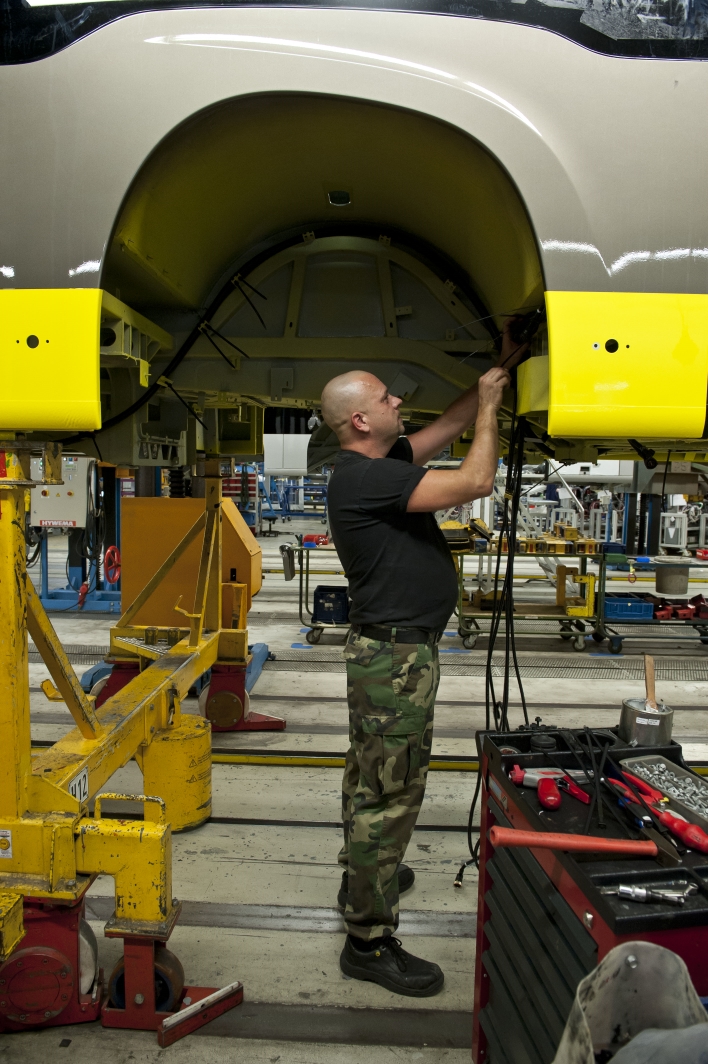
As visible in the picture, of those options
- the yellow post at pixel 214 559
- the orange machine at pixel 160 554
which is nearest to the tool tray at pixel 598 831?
the yellow post at pixel 214 559

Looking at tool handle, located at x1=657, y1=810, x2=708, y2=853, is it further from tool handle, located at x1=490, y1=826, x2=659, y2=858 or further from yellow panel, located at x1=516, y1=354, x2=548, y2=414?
yellow panel, located at x1=516, y1=354, x2=548, y2=414

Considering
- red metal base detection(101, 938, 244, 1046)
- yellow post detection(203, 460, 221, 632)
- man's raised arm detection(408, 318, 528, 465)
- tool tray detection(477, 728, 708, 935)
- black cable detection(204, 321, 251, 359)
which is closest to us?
tool tray detection(477, 728, 708, 935)

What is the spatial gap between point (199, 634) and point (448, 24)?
2662 millimetres

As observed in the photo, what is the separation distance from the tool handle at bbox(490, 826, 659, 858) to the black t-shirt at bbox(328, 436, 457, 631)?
2.72 ft

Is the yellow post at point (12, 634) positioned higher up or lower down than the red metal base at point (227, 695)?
higher up

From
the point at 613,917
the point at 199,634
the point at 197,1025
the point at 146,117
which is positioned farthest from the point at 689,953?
the point at 199,634

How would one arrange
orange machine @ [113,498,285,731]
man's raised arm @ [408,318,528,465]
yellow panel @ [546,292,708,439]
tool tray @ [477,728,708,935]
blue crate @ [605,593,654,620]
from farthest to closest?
blue crate @ [605,593,654,620] < orange machine @ [113,498,285,731] < man's raised arm @ [408,318,528,465] < yellow panel @ [546,292,708,439] < tool tray @ [477,728,708,935]

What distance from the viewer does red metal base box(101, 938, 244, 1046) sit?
1.77 m

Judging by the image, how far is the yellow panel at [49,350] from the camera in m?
1.54

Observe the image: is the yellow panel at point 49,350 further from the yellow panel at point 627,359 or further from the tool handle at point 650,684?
the tool handle at point 650,684

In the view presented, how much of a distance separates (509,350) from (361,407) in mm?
461

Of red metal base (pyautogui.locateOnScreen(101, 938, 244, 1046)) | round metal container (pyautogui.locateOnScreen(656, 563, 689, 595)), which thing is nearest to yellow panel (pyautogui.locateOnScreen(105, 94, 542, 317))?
red metal base (pyautogui.locateOnScreen(101, 938, 244, 1046))

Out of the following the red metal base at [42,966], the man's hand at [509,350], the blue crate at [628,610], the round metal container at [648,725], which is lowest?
the red metal base at [42,966]

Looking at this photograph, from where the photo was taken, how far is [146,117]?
5.00 ft
